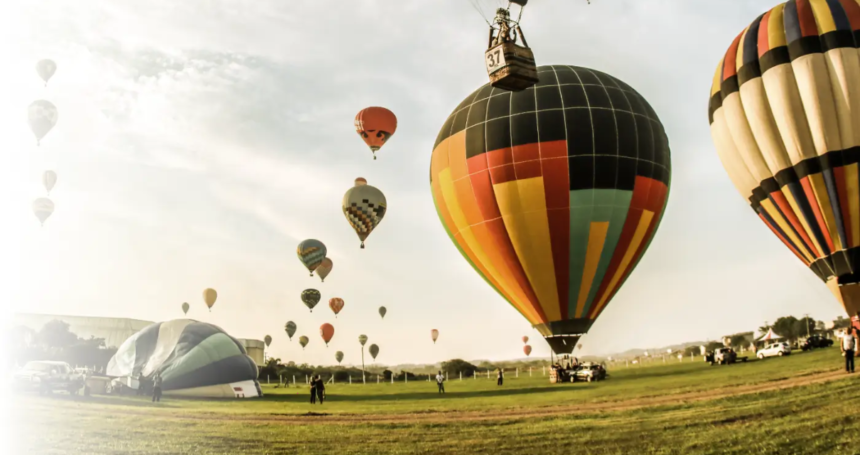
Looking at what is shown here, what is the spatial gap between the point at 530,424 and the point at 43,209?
43.4 m

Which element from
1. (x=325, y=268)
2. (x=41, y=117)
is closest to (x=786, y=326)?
(x=325, y=268)

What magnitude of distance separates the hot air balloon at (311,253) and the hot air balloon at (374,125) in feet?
54.2

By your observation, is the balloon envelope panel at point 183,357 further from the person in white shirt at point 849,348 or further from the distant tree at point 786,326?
the distant tree at point 786,326

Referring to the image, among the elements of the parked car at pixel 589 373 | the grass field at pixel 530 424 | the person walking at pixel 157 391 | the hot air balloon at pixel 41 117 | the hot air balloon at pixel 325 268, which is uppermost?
the hot air balloon at pixel 41 117

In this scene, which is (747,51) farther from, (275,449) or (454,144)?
(275,449)

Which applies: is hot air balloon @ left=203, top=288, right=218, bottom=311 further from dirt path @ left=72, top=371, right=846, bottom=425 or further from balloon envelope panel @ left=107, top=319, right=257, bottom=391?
dirt path @ left=72, top=371, right=846, bottom=425

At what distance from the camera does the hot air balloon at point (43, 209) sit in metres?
48.8

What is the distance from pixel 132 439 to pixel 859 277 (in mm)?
20774

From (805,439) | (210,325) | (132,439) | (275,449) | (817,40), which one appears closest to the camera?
(805,439)

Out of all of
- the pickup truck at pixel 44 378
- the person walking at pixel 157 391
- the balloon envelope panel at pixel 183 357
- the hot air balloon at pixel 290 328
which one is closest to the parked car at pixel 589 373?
the balloon envelope panel at pixel 183 357

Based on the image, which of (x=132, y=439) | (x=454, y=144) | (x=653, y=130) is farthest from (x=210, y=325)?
(x=653, y=130)

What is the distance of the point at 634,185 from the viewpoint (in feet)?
88.0

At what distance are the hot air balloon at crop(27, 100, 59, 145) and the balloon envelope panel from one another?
14.7 meters

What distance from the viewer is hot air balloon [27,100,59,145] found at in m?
39.9
